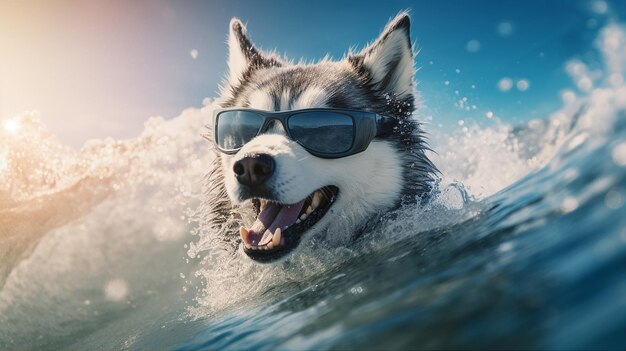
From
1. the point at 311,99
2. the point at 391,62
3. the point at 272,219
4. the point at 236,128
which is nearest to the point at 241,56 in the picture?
the point at 236,128

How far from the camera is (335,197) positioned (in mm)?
3996

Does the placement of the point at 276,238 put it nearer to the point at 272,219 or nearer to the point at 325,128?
Answer: the point at 272,219

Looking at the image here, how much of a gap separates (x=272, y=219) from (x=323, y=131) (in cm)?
82

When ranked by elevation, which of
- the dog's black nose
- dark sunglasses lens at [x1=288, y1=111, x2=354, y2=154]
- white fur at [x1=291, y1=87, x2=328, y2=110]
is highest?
white fur at [x1=291, y1=87, x2=328, y2=110]

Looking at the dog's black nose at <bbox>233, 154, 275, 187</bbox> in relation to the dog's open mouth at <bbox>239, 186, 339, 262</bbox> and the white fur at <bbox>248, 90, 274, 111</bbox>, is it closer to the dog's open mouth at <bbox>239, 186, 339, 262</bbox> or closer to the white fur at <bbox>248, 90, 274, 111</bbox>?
the dog's open mouth at <bbox>239, 186, 339, 262</bbox>

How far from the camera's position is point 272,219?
151 inches

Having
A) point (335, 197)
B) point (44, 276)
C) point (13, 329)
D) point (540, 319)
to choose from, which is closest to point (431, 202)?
point (335, 197)

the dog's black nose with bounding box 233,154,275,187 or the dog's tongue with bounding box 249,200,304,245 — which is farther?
the dog's tongue with bounding box 249,200,304,245

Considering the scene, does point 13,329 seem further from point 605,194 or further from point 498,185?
point 605,194

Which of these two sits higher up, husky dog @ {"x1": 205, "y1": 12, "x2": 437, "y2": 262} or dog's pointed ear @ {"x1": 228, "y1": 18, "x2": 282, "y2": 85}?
dog's pointed ear @ {"x1": 228, "y1": 18, "x2": 282, "y2": 85}

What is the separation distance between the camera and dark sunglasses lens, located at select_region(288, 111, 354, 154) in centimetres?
393

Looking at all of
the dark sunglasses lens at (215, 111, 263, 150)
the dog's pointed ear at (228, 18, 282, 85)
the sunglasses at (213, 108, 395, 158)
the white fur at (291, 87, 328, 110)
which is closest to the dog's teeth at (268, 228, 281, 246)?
the sunglasses at (213, 108, 395, 158)

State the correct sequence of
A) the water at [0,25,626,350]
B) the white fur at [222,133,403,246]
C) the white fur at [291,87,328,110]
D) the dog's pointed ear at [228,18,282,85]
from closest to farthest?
1. the water at [0,25,626,350]
2. the white fur at [222,133,403,246]
3. the white fur at [291,87,328,110]
4. the dog's pointed ear at [228,18,282,85]

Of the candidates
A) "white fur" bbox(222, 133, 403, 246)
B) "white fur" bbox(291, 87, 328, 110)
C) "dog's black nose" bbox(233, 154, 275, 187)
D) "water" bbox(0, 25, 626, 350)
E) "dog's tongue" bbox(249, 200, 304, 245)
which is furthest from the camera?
"white fur" bbox(291, 87, 328, 110)
